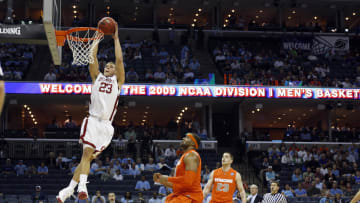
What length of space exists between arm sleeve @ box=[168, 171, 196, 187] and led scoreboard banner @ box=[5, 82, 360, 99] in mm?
17778

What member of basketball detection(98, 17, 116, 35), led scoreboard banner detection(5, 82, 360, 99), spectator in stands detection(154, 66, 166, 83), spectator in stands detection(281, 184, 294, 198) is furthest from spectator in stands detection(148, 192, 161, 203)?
basketball detection(98, 17, 116, 35)

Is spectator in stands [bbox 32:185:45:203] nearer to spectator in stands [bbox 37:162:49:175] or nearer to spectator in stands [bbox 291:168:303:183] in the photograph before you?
spectator in stands [bbox 37:162:49:175]

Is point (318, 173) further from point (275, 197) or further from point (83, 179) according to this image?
point (83, 179)

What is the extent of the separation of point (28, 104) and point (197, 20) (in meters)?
14.5

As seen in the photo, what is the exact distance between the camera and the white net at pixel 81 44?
9.25 meters

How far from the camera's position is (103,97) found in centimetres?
725

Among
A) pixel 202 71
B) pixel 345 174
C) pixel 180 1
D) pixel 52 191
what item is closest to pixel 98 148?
pixel 52 191

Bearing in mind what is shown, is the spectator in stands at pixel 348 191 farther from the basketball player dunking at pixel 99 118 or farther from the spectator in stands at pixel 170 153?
the basketball player dunking at pixel 99 118

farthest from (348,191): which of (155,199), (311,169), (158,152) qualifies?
(158,152)

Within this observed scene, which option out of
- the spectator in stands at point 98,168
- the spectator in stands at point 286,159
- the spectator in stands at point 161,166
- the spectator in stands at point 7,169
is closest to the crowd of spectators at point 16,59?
the spectator in stands at point 7,169

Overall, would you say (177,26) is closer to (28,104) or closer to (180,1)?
(180,1)

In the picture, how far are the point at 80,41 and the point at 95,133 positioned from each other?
3.34m

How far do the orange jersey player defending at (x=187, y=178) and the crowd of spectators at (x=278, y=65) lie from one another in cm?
1926

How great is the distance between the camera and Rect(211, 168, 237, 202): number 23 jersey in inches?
407
